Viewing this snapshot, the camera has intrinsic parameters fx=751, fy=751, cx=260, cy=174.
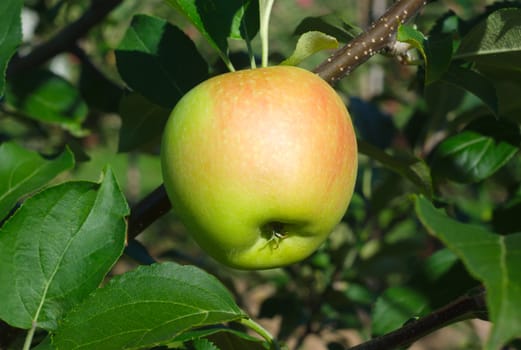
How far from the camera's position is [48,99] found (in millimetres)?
1501

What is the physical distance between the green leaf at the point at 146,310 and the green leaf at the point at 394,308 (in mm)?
323

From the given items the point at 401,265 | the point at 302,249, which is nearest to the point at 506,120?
the point at 302,249

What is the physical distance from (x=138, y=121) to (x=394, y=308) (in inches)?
18.7

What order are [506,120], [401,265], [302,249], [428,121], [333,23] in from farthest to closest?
[401,265], [428,121], [506,120], [333,23], [302,249]

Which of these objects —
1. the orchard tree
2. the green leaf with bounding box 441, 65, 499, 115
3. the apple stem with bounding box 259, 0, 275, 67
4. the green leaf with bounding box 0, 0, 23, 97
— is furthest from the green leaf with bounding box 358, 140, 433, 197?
the green leaf with bounding box 0, 0, 23, 97

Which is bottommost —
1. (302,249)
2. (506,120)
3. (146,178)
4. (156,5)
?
(146,178)

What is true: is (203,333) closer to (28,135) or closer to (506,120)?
(506,120)

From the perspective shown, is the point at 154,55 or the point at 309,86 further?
the point at 154,55

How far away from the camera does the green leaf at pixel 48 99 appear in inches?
58.2

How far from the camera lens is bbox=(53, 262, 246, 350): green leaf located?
0.70 m

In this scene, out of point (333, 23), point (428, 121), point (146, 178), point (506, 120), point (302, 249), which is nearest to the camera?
point (302, 249)

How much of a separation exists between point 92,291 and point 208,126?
0.22 meters

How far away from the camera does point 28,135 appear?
8.40ft

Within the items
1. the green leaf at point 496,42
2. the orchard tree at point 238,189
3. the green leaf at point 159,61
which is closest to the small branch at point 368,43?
the orchard tree at point 238,189
